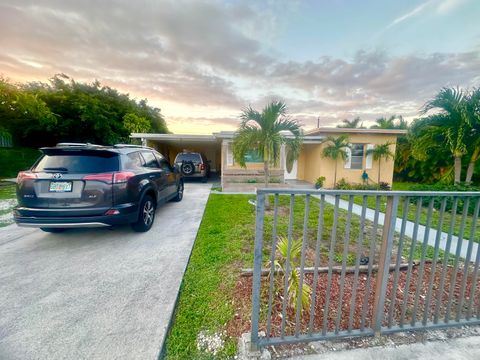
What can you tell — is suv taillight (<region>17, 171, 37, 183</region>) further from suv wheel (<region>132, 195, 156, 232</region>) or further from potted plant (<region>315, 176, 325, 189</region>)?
→ potted plant (<region>315, 176, 325, 189</region>)

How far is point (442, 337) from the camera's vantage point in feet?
5.77

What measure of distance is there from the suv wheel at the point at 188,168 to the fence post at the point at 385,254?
9.97 meters

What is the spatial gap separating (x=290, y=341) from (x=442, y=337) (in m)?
1.42

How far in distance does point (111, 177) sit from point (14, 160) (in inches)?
733

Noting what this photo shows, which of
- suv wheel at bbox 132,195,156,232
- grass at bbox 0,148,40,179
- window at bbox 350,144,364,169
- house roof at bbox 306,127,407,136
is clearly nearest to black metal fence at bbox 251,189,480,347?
suv wheel at bbox 132,195,156,232

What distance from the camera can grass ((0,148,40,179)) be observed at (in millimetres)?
13562

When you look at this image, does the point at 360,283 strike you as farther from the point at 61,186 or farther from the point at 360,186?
the point at 360,186

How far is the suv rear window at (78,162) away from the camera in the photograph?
325 cm

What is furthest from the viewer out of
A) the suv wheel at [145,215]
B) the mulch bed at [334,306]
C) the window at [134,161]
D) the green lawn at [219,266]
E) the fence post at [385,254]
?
the suv wheel at [145,215]

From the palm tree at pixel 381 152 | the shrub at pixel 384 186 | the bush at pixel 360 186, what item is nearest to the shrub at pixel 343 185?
the bush at pixel 360 186

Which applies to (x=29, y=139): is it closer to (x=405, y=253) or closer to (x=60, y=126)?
(x=60, y=126)

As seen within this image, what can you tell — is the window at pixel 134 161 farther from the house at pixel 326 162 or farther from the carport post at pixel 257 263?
the house at pixel 326 162

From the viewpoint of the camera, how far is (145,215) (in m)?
4.09

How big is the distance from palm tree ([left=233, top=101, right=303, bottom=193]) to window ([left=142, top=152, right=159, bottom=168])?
2.32m
